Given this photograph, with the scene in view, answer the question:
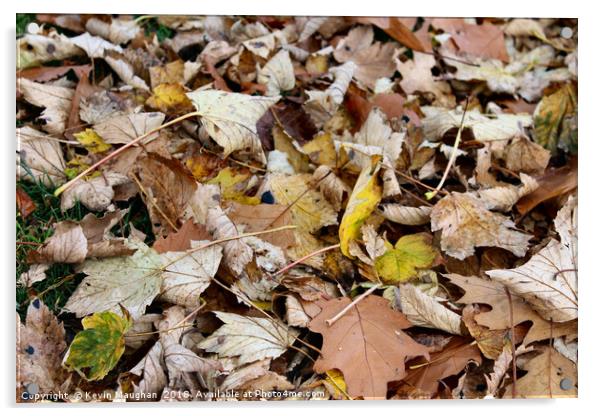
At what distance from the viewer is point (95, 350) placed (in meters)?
1.32

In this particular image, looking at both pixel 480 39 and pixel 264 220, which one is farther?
pixel 480 39

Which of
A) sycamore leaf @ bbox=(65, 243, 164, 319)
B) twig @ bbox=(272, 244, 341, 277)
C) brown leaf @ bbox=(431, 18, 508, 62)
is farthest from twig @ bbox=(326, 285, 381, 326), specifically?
brown leaf @ bbox=(431, 18, 508, 62)

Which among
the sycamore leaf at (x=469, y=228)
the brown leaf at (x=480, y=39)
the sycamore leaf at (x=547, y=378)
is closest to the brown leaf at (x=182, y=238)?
the sycamore leaf at (x=469, y=228)

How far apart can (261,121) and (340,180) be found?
236mm

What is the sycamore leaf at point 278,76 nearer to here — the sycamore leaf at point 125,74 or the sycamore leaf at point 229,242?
the sycamore leaf at point 125,74

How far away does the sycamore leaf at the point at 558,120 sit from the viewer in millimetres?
1657

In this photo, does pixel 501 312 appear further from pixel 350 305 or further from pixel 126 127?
pixel 126 127

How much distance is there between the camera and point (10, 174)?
142 cm

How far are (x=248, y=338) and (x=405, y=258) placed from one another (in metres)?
0.39

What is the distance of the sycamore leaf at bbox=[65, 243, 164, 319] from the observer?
1361 mm

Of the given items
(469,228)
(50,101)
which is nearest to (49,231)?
(50,101)

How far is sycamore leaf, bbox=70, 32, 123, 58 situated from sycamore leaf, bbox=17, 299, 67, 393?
65cm

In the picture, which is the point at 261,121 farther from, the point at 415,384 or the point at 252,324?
the point at 415,384

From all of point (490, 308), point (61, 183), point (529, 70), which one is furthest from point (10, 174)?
point (529, 70)
